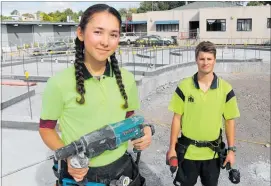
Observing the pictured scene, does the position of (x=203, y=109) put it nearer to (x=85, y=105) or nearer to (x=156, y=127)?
(x=85, y=105)

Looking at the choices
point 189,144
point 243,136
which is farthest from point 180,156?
point 243,136

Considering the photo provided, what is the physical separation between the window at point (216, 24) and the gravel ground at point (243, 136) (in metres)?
26.7

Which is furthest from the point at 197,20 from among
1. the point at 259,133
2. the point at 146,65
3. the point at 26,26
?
the point at 259,133

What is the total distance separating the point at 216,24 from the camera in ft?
128

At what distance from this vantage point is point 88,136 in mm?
1683

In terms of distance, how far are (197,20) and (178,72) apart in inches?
1131

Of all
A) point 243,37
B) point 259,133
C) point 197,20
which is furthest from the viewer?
point 197,20

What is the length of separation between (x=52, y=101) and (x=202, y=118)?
1547mm

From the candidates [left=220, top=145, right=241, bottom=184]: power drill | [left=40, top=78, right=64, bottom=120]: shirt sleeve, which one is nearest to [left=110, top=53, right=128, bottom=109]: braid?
[left=40, top=78, right=64, bottom=120]: shirt sleeve

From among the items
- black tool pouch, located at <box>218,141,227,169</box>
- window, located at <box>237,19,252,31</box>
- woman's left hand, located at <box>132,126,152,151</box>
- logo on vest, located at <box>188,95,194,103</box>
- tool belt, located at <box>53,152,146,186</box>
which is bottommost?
black tool pouch, located at <box>218,141,227,169</box>

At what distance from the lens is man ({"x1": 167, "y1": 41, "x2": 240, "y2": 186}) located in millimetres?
2875

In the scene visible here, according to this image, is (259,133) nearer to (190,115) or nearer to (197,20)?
(190,115)

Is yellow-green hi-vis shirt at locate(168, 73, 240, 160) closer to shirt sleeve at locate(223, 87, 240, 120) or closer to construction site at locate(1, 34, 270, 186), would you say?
shirt sleeve at locate(223, 87, 240, 120)

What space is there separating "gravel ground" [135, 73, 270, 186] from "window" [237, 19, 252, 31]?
2629cm
